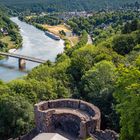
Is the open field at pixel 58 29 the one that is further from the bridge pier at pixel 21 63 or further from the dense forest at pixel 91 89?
the dense forest at pixel 91 89

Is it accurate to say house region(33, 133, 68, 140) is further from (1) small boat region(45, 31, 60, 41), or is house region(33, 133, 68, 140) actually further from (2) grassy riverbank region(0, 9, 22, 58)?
(1) small boat region(45, 31, 60, 41)

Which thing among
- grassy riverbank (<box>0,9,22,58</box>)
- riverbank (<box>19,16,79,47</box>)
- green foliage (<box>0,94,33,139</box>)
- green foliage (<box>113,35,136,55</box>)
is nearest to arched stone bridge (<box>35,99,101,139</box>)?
green foliage (<box>0,94,33,139</box>)

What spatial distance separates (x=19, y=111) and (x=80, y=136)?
7168 mm

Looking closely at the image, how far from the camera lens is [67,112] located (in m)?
27.7

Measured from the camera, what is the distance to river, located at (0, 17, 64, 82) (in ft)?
223

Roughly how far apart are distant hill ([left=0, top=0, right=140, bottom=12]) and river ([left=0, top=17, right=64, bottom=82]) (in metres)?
55.9

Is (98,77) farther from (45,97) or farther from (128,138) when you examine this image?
(128,138)

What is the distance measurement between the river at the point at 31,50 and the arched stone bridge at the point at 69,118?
1256 inches

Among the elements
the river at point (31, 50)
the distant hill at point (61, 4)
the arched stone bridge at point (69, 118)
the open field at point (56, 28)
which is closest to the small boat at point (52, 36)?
the river at point (31, 50)

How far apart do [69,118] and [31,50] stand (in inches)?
2510

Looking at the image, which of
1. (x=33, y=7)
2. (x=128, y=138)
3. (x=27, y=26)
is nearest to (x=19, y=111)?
(x=128, y=138)

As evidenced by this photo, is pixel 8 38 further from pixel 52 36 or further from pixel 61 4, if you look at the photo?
pixel 61 4

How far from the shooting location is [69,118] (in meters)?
27.5

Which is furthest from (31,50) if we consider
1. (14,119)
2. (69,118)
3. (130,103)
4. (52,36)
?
(130,103)
